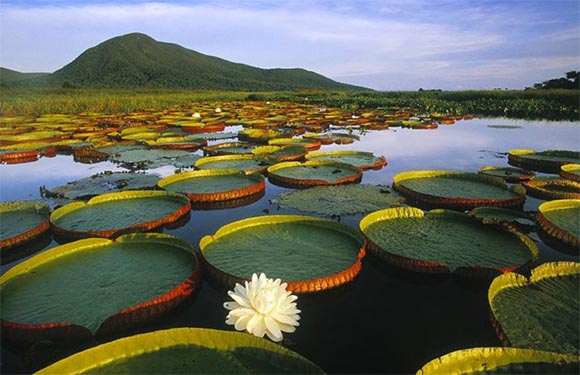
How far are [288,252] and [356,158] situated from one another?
4971 millimetres

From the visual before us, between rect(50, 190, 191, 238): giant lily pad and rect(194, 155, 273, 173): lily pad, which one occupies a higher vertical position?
rect(194, 155, 273, 173): lily pad

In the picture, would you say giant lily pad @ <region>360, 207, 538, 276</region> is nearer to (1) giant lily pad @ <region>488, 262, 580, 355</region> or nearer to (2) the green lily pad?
(1) giant lily pad @ <region>488, 262, 580, 355</region>

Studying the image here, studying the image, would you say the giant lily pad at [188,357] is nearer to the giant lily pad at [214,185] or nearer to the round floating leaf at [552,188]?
the giant lily pad at [214,185]

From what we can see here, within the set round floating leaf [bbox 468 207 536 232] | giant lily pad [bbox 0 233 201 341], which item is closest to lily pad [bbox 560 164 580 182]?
round floating leaf [bbox 468 207 536 232]

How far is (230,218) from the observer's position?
4.53 meters

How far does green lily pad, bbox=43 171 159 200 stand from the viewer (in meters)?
5.38

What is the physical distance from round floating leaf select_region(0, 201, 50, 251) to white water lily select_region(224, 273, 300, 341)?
309 centimetres

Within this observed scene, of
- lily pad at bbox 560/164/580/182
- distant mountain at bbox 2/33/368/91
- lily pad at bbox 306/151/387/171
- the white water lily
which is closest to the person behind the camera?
the white water lily

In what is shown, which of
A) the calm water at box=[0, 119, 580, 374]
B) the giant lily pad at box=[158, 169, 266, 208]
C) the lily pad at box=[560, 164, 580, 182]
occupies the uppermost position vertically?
the lily pad at box=[560, 164, 580, 182]

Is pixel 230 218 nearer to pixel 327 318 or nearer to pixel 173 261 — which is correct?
pixel 173 261

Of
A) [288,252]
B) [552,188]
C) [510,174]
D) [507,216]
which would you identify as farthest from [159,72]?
[507,216]

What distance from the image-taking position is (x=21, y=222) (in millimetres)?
4074

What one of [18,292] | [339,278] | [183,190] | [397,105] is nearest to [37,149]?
[183,190]

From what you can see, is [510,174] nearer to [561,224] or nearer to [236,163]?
[561,224]
